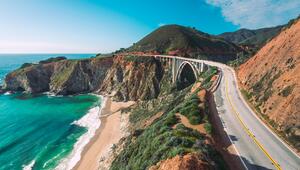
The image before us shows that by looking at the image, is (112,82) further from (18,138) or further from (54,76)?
(18,138)

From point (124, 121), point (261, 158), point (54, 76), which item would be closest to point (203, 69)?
point (124, 121)

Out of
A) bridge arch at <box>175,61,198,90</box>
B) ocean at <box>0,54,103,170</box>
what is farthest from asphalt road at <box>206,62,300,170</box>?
bridge arch at <box>175,61,198,90</box>

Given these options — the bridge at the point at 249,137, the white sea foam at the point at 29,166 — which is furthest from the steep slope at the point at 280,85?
the white sea foam at the point at 29,166

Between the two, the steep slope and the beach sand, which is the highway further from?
the beach sand

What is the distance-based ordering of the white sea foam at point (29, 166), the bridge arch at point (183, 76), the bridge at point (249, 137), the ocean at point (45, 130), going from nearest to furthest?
the bridge at point (249, 137)
the white sea foam at point (29, 166)
the ocean at point (45, 130)
the bridge arch at point (183, 76)

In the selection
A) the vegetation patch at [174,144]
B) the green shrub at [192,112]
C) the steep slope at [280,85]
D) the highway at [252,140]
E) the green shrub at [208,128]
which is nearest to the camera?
the vegetation patch at [174,144]

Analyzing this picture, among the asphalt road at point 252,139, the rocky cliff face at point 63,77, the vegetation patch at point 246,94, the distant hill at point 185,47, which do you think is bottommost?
the rocky cliff face at point 63,77

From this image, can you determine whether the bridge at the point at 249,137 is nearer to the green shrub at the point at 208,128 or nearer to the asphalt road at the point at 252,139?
the asphalt road at the point at 252,139
